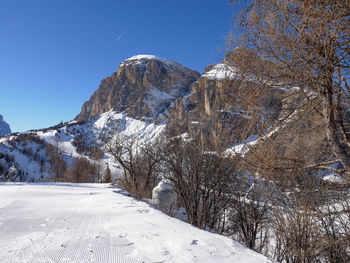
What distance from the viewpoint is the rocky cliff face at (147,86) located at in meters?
152

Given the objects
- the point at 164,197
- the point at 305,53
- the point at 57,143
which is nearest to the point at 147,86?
the point at 57,143

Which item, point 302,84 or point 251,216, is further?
point 251,216

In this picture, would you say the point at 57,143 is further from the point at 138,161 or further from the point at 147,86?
the point at 147,86

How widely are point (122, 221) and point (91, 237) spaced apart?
31.6 inches

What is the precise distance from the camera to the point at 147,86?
516 ft

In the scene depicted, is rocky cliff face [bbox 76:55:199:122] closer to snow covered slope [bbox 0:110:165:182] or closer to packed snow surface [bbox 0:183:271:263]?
snow covered slope [bbox 0:110:165:182]

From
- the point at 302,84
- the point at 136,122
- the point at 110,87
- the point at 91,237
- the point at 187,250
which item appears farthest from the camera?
the point at 110,87

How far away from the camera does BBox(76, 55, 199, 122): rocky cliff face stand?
151750 mm

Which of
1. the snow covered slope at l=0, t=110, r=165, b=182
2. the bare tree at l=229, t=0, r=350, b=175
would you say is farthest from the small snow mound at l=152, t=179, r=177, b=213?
the snow covered slope at l=0, t=110, r=165, b=182

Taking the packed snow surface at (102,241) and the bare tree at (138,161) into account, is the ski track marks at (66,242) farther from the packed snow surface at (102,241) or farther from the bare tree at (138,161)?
the bare tree at (138,161)

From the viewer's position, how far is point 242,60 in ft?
9.22

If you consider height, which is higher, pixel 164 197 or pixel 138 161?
pixel 138 161

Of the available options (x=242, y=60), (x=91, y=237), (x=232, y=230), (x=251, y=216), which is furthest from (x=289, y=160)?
(x=232, y=230)

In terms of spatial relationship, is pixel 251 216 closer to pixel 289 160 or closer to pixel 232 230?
pixel 232 230
